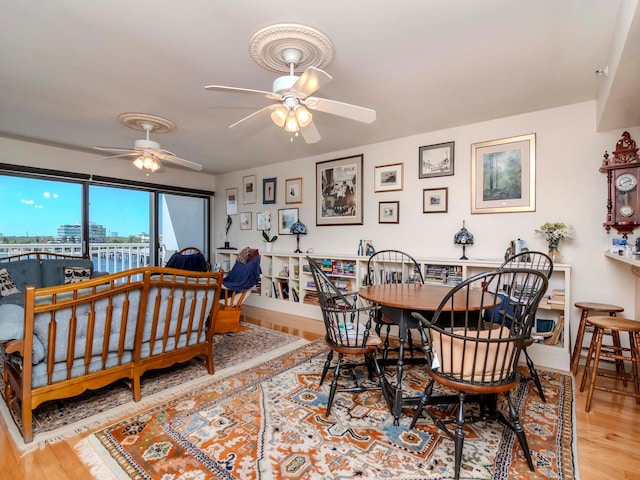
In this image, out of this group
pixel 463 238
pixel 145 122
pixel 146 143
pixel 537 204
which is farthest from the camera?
pixel 463 238

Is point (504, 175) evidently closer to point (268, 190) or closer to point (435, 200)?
point (435, 200)

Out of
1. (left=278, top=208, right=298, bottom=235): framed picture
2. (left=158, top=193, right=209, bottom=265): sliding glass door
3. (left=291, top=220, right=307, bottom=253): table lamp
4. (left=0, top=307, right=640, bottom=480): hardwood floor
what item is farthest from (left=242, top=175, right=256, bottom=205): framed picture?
(left=0, top=307, right=640, bottom=480): hardwood floor

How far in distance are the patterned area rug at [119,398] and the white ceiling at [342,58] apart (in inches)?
96.5

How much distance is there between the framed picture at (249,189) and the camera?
5805 millimetres

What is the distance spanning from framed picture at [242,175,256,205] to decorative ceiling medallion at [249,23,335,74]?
3.61 m

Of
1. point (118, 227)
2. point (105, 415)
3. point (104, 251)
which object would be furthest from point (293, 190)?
point (105, 415)

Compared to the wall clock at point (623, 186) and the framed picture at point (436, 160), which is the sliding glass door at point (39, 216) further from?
the wall clock at point (623, 186)

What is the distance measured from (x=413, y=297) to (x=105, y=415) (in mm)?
2230

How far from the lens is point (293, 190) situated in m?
5.23

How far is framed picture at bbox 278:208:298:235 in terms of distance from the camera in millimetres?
5232

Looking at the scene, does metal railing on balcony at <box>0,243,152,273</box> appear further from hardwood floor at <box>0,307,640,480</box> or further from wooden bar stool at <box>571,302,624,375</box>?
wooden bar stool at <box>571,302,624,375</box>

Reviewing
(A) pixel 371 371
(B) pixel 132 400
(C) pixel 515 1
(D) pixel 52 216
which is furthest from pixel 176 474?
(D) pixel 52 216

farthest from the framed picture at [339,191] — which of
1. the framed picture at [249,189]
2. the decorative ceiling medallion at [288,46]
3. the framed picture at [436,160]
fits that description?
the decorative ceiling medallion at [288,46]

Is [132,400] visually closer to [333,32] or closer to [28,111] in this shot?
[333,32]
